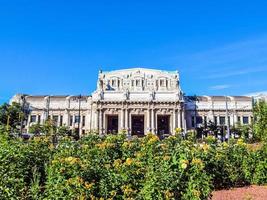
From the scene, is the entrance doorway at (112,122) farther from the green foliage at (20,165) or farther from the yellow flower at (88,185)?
the yellow flower at (88,185)

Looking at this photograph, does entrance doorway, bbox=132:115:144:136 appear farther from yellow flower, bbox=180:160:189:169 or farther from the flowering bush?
yellow flower, bbox=180:160:189:169

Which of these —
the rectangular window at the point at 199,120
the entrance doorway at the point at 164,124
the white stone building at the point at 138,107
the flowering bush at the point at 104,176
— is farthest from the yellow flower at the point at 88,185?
the rectangular window at the point at 199,120

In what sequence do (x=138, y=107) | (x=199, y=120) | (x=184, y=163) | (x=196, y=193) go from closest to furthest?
(x=196, y=193), (x=184, y=163), (x=138, y=107), (x=199, y=120)

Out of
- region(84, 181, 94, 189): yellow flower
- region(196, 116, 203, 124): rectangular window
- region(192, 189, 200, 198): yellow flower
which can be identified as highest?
region(196, 116, 203, 124): rectangular window

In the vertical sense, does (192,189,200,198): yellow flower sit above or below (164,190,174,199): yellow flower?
below

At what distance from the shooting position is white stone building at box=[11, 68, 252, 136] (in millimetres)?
76438

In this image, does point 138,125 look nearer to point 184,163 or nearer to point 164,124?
point 164,124

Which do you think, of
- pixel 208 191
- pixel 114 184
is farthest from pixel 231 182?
pixel 114 184

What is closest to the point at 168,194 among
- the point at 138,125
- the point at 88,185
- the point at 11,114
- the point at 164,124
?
the point at 88,185

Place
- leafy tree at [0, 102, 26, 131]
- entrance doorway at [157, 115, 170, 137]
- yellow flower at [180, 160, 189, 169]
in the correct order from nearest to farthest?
yellow flower at [180, 160, 189, 169] → leafy tree at [0, 102, 26, 131] → entrance doorway at [157, 115, 170, 137]

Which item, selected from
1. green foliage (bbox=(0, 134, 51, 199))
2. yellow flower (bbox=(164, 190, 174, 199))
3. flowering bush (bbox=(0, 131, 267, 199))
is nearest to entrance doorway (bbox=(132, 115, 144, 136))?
green foliage (bbox=(0, 134, 51, 199))

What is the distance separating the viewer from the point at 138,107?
252 feet

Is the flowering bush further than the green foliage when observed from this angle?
Yes

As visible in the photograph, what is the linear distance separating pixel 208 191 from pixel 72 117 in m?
77.6
